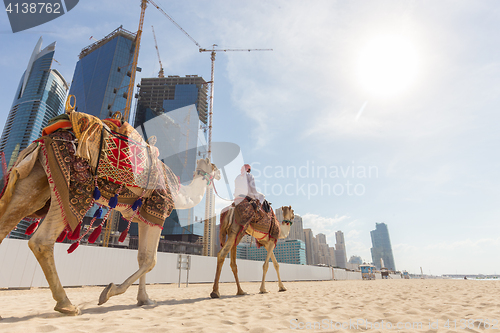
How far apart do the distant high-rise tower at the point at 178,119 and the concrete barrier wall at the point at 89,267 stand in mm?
73394

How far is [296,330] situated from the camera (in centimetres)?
276

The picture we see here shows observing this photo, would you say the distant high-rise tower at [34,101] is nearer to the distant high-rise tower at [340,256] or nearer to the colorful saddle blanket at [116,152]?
the colorful saddle blanket at [116,152]

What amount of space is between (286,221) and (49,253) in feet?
23.5

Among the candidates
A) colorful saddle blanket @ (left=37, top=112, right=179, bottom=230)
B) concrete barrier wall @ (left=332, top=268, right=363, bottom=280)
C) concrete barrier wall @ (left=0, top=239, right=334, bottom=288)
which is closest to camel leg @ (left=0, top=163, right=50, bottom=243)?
colorful saddle blanket @ (left=37, top=112, right=179, bottom=230)

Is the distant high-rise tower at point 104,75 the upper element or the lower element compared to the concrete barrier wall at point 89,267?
upper

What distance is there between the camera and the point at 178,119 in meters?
105

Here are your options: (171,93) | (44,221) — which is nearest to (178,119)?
(171,93)

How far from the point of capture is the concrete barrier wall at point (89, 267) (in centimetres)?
959

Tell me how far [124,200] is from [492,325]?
17.1 ft

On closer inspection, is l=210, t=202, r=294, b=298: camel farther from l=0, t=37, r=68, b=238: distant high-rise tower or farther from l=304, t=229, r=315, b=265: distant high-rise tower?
l=304, t=229, r=315, b=265: distant high-rise tower

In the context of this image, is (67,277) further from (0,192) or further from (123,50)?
(123,50)

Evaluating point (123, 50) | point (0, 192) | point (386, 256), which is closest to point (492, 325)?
point (0, 192)

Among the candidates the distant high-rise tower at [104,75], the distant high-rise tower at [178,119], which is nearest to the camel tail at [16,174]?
the distant high-rise tower at [104,75]

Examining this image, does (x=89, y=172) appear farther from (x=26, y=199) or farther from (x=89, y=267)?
(x=89, y=267)
